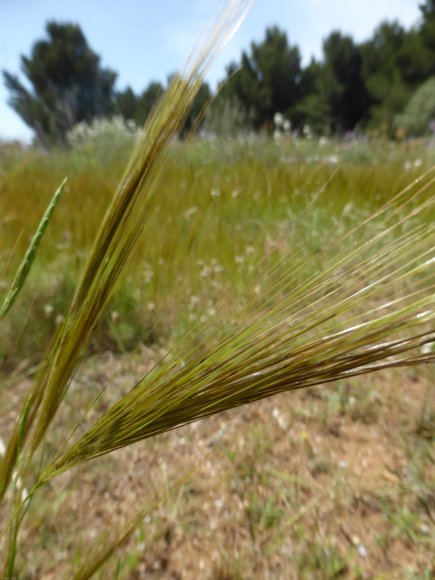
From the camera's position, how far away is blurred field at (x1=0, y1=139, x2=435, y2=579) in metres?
1.07

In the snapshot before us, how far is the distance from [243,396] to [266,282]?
14cm

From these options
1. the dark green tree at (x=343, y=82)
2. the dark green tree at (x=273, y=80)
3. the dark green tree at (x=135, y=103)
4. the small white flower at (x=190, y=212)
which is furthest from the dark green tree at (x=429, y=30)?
the small white flower at (x=190, y=212)

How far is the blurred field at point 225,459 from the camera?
1.07 m

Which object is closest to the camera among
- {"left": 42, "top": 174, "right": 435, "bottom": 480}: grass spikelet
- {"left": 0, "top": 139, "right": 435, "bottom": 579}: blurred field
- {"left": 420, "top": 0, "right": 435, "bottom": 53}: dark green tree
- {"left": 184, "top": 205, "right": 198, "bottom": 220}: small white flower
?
{"left": 42, "top": 174, "right": 435, "bottom": 480}: grass spikelet

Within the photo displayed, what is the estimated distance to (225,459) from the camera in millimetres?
1360

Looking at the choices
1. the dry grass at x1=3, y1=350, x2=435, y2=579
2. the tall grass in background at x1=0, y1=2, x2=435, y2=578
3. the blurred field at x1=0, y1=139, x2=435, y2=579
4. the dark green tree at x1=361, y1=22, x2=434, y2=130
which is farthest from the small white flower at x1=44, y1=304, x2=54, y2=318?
the dark green tree at x1=361, y1=22, x2=434, y2=130

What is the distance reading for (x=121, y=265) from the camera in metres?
0.61

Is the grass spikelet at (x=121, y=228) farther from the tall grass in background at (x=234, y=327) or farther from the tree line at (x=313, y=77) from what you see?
the tree line at (x=313, y=77)

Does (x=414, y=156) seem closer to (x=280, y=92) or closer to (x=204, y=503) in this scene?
(x=204, y=503)

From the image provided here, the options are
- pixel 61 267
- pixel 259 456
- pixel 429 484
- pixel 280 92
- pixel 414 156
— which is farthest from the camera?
pixel 280 92

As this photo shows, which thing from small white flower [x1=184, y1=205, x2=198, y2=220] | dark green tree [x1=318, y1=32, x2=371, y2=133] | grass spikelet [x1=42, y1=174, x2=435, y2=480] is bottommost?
dark green tree [x1=318, y1=32, x2=371, y2=133]

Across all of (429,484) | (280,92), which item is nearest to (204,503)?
(429,484)

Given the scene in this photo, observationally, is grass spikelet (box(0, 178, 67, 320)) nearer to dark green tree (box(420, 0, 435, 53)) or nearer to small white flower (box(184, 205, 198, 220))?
small white flower (box(184, 205, 198, 220))

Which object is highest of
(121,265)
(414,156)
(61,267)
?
(121,265)
